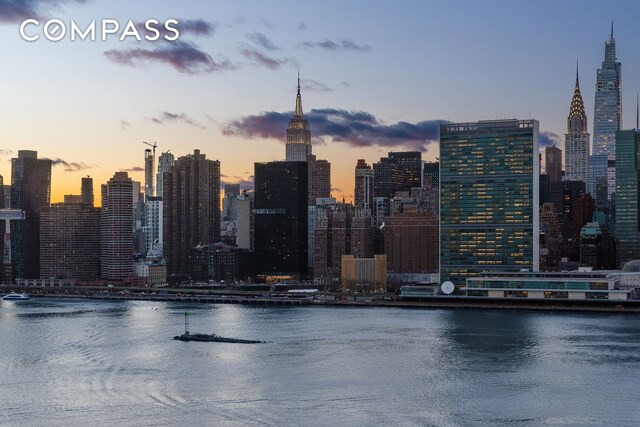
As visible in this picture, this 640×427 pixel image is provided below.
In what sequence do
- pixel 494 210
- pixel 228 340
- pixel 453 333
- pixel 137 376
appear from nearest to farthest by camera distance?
pixel 137 376 → pixel 228 340 → pixel 453 333 → pixel 494 210

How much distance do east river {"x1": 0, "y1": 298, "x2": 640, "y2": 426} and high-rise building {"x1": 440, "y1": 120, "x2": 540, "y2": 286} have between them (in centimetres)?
2417

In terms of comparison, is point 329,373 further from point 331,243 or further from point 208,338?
point 331,243

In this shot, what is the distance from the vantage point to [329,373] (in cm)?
4347

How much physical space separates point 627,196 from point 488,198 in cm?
4645

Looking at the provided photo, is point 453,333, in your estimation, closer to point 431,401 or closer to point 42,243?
point 431,401

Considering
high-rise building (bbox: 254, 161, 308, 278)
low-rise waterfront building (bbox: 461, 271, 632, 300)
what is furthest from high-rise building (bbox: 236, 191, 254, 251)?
low-rise waterfront building (bbox: 461, 271, 632, 300)

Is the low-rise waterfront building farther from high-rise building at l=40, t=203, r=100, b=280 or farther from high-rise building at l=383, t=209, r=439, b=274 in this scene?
high-rise building at l=40, t=203, r=100, b=280

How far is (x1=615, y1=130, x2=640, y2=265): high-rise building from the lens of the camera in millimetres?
132000

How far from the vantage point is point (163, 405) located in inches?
1426

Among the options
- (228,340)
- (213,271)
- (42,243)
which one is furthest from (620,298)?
(42,243)

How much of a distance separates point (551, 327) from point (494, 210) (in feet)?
109

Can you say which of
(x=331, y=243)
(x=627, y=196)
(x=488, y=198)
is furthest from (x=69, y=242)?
(x=627, y=196)

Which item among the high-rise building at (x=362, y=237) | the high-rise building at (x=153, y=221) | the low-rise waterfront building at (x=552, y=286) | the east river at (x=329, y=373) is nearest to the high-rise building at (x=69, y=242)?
the high-rise building at (x=362, y=237)

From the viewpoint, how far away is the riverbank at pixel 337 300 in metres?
79.6
